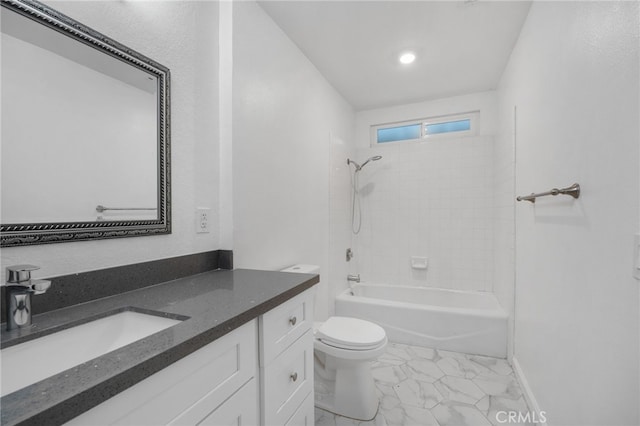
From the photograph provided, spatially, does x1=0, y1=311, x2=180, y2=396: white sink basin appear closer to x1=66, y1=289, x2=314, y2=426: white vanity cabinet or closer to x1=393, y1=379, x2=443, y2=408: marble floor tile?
x1=66, y1=289, x2=314, y2=426: white vanity cabinet

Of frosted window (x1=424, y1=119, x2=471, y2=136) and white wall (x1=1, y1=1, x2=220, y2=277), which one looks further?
frosted window (x1=424, y1=119, x2=471, y2=136)

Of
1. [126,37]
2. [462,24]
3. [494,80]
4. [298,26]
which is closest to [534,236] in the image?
[462,24]

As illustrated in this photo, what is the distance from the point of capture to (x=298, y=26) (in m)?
1.97

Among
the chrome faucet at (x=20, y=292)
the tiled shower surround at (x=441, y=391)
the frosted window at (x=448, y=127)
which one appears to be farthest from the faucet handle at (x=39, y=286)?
the frosted window at (x=448, y=127)

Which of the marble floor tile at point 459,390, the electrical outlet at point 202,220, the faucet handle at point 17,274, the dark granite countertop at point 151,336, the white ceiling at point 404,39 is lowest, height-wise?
the marble floor tile at point 459,390

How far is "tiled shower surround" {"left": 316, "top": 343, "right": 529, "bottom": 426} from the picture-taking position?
5.45 feet

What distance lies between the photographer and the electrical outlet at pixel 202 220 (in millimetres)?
1407

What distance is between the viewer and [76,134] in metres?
0.95

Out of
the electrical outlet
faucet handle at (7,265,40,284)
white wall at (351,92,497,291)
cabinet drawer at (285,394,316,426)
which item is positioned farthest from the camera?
white wall at (351,92,497,291)

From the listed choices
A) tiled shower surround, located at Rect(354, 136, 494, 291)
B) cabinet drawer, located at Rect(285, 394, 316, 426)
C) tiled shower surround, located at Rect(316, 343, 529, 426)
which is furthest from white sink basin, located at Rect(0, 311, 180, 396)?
tiled shower surround, located at Rect(354, 136, 494, 291)

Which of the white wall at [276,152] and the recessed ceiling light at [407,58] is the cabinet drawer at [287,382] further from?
the recessed ceiling light at [407,58]

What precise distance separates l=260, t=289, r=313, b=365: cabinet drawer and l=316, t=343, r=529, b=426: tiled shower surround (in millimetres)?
823

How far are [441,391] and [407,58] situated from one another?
7.92ft

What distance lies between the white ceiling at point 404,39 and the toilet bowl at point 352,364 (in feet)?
6.39
